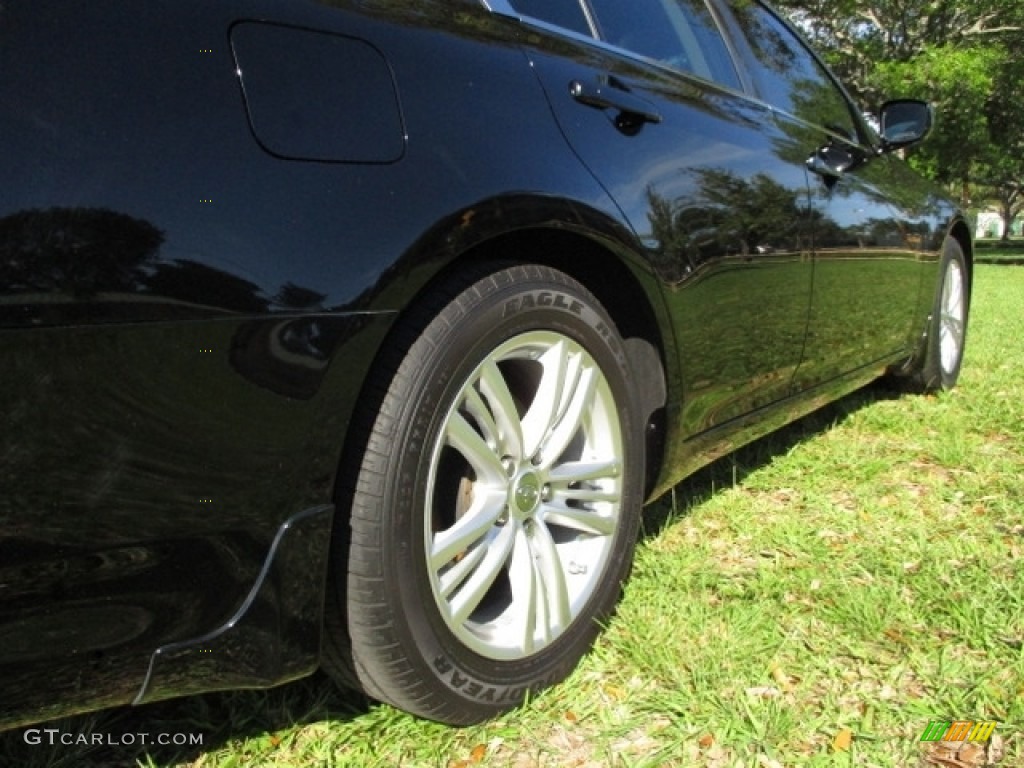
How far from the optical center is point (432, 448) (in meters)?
1.49

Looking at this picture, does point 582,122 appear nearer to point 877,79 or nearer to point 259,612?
point 259,612

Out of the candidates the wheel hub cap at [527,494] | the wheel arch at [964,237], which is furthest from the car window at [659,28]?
the wheel arch at [964,237]

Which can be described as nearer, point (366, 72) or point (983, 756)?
point (366, 72)

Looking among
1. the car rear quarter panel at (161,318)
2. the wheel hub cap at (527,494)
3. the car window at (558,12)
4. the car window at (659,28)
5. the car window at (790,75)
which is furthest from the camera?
the car window at (790,75)

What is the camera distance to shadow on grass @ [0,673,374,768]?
1.59 meters

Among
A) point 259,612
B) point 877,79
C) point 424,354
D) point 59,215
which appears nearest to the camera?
point 59,215

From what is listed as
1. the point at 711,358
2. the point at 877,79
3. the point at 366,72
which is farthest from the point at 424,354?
the point at 877,79

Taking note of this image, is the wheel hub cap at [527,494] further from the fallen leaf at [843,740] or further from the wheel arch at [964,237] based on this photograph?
the wheel arch at [964,237]

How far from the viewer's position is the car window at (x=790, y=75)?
3107 millimetres

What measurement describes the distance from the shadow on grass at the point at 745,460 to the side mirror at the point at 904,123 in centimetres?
119

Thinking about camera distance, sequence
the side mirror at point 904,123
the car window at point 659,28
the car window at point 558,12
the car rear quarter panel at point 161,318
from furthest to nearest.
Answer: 1. the side mirror at point 904,123
2. the car window at point 659,28
3. the car window at point 558,12
4. the car rear quarter panel at point 161,318

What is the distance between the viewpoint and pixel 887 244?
11.0ft

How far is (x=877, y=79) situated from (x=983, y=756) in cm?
2065

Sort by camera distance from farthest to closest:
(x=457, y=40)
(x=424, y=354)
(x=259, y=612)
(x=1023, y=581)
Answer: (x=1023, y=581)
(x=457, y=40)
(x=424, y=354)
(x=259, y=612)
